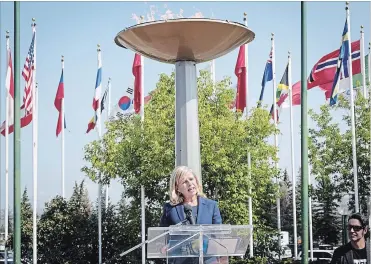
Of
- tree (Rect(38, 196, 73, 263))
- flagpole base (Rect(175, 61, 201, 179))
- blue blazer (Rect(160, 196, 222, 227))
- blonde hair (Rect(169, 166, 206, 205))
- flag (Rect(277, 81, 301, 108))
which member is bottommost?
tree (Rect(38, 196, 73, 263))

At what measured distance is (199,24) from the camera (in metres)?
11.5

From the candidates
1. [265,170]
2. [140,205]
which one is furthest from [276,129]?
[140,205]

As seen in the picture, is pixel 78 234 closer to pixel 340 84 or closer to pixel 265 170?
pixel 265 170

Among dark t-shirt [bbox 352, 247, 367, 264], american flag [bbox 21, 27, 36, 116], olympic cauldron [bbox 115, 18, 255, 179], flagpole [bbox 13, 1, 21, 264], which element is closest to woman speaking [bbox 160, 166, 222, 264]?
dark t-shirt [bbox 352, 247, 367, 264]

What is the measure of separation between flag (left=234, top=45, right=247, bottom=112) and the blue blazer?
23480 millimetres

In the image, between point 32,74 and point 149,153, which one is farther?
point 149,153

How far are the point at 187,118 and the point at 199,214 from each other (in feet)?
19.3

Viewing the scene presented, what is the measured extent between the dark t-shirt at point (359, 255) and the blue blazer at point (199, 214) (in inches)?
48.3

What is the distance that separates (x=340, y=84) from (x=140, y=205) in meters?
9.99

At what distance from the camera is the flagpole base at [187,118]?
1245cm

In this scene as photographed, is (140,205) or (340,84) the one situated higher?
(340,84)

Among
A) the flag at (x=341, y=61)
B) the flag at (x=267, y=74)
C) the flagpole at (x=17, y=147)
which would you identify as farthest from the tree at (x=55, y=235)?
the flagpole at (x=17, y=147)

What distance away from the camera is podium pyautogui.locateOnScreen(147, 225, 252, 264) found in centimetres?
615

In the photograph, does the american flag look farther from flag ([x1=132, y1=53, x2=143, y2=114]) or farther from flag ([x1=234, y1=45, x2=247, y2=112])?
flag ([x1=234, y1=45, x2=247, y2=112])
